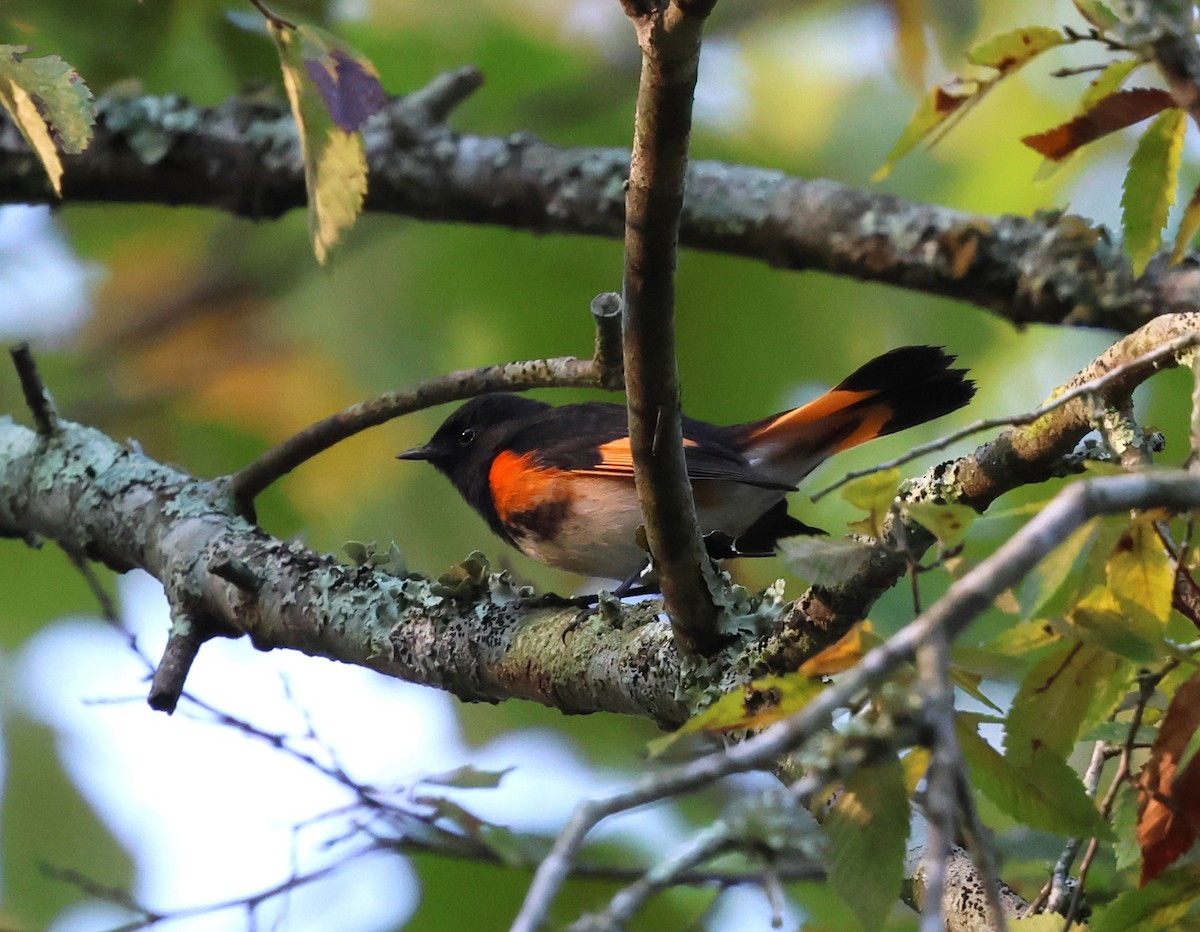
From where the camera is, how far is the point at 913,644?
1006mm

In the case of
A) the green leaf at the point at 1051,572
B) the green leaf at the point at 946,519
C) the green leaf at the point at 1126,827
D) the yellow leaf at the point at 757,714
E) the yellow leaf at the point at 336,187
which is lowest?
the green leaf at the point at 1126,827

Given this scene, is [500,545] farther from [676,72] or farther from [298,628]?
[676,72]

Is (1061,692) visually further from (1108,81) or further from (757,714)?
(1108,81)

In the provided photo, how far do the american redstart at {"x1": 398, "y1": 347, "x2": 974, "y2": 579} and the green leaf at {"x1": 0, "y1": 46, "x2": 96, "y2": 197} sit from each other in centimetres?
184

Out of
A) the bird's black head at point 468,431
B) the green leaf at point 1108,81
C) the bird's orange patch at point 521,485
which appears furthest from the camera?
the bird's black head at point 468,431

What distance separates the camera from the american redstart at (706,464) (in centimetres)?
339

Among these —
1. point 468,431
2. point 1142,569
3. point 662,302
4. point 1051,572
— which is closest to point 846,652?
point 1051,572

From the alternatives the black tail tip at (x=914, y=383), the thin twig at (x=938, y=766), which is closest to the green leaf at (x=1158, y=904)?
the thin twig at (x=938, y=766)

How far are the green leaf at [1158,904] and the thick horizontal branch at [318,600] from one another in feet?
2.93

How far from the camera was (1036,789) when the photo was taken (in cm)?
147

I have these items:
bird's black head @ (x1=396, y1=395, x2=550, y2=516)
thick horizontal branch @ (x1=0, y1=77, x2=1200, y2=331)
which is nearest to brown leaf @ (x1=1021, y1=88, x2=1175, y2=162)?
thick horizontal branch @ (x1=0, y1=77, x2=1200, y2=331)

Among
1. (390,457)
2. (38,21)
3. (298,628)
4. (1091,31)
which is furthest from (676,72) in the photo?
(390,457)

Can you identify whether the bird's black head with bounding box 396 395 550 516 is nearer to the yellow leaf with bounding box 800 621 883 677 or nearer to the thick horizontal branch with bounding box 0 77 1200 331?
the thick horizontal branch with bounding box 0 77 1200 331

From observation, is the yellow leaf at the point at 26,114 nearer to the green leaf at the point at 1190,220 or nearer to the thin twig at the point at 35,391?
the thin twig at the point at 35,391
